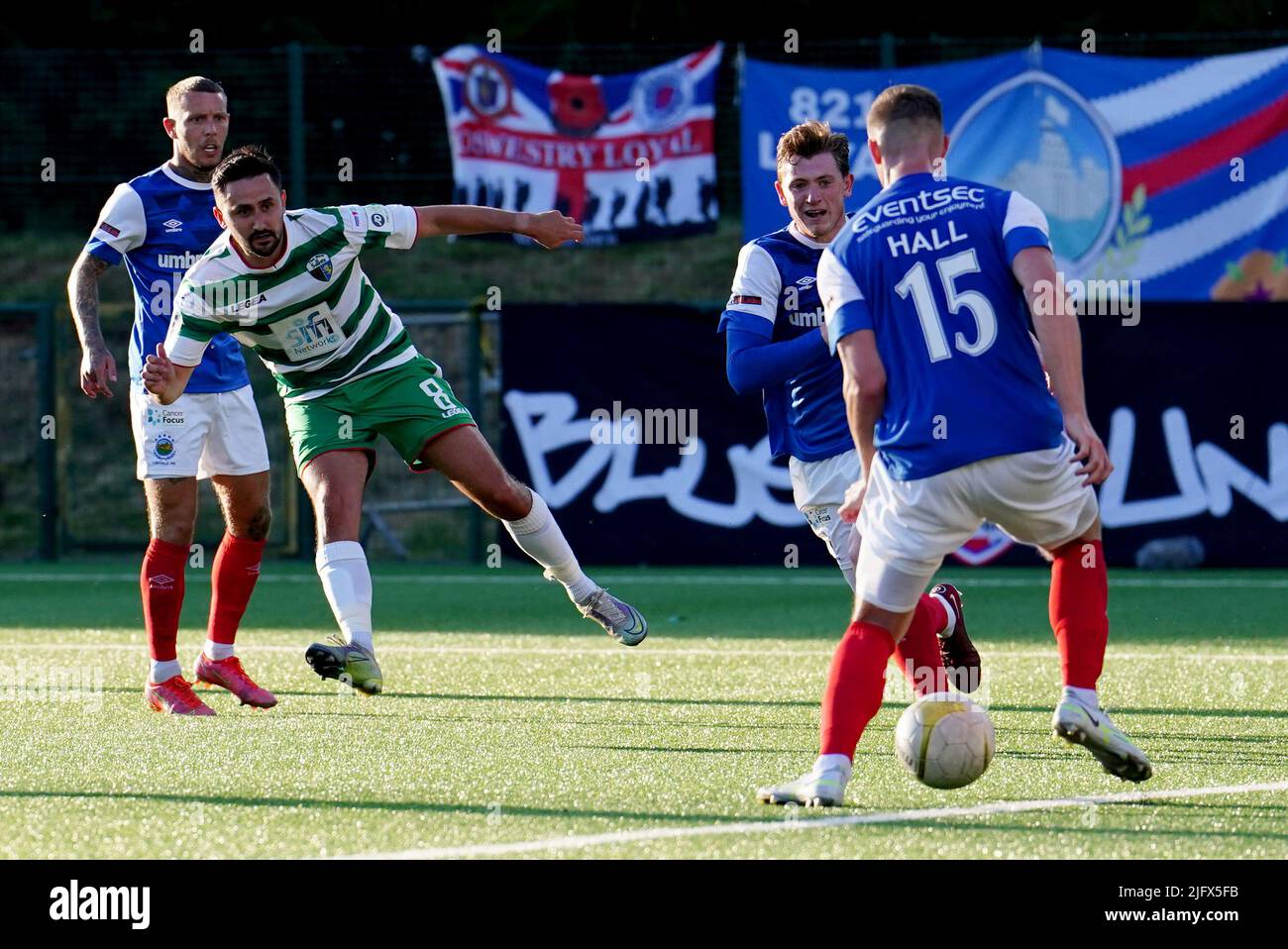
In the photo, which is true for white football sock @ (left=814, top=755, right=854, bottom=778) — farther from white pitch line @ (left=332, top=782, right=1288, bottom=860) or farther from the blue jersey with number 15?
the blue jersey with number 15

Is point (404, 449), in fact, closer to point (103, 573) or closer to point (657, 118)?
point (103, 573)

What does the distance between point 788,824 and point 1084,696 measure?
2.96 ft

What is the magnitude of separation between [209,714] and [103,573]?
6.70 metres

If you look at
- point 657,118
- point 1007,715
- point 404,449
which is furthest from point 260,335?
point 657,118

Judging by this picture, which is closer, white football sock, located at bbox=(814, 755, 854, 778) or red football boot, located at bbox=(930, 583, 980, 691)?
white football sock, located at bbox=(814, 755, 854, 778)

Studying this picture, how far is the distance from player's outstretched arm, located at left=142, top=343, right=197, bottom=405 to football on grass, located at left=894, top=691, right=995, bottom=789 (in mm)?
2778

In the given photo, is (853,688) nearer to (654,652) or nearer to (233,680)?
(233,680)

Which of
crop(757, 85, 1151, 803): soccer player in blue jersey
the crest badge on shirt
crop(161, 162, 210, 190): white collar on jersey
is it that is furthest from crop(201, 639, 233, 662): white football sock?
crop(757, 85, 1151, 803): soccer player in blue jersey

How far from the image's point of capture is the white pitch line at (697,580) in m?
11.6

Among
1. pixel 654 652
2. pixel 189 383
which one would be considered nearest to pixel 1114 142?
pixel 654 652

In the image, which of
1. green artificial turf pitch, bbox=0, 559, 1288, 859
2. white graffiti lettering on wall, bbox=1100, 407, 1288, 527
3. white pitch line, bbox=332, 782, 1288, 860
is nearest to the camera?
white pitch line, bbox=332, 782, 1288, 860

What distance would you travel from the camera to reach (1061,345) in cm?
474

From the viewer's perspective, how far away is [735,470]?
12695 mm

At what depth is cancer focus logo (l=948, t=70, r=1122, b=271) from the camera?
13.7 metres
